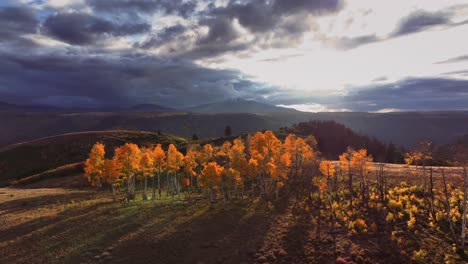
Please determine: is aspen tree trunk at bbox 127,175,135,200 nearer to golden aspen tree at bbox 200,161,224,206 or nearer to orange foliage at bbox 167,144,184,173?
orange foliage at bbox 167,144,184,173

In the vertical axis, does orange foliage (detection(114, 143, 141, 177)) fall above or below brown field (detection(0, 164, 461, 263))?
above

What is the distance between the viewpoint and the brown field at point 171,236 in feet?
139

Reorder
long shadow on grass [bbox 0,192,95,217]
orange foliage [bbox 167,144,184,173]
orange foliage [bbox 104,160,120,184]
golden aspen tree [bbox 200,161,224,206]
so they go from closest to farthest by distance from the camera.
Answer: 1. long shadow on grass [bbox 0,192,95,217]
2. golden aspen tree [bbox 200,161,224,206]
3. orange foliage [bbox 104,160,120,184]
4. orange foliage [bbox 167,144,184,173]

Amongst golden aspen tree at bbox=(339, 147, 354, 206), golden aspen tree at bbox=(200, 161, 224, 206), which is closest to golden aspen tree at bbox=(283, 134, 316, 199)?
golden aspen tree at bbox=(339, 147, 354, 206)

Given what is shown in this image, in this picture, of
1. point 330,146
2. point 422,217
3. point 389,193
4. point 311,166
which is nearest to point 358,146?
point 330,146

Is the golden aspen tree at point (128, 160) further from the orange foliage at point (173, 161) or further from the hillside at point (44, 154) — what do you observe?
the hillside at point (44, 154)

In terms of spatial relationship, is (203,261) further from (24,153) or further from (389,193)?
(24,153)

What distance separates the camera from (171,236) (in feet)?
163

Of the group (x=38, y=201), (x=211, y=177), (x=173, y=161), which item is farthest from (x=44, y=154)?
(x=211, y=177)

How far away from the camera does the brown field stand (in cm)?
4241

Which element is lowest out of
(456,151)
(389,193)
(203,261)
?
(203,261)

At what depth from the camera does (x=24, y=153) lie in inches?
6919

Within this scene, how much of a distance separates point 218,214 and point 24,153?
164967 millimetres

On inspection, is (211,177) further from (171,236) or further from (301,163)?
(301,163)
